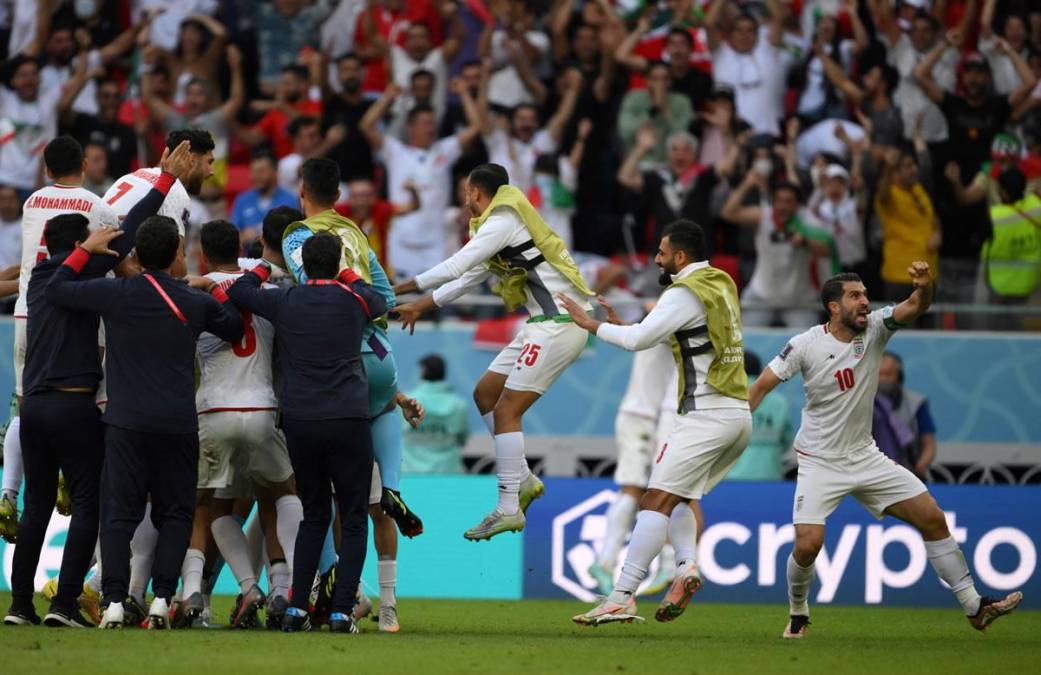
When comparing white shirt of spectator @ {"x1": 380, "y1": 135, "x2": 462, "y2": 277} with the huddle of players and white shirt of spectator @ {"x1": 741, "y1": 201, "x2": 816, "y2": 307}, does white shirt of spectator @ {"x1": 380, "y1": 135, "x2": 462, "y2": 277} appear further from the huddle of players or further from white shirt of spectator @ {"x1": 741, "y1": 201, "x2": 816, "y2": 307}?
the huddle of players

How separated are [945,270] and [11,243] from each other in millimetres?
9593

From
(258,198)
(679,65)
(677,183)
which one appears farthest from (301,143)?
(679,65)

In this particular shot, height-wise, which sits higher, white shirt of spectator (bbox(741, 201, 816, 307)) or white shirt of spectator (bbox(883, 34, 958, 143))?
white shirt of spectator (bbox(883, 34, 958, 143))

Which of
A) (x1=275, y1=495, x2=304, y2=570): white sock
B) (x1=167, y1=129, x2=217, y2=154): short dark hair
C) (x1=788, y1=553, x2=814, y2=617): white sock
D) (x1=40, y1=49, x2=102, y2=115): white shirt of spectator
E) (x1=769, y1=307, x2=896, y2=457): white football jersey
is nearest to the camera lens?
(x1=167, y1=129, x2=217, y2=154): short dark hair

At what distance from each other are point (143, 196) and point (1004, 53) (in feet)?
39.9

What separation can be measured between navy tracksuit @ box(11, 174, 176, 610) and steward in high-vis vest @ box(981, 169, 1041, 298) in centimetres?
981

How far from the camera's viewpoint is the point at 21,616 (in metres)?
10.1

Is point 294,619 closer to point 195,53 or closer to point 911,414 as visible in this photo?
point 911,414

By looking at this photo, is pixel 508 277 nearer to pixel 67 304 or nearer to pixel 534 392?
pixel 534 392

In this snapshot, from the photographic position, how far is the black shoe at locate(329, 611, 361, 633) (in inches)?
391

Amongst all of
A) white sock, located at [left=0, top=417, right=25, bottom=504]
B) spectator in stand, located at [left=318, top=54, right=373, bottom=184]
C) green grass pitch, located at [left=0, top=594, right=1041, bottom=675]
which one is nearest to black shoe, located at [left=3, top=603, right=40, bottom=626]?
green grass pitch, located at [left=0, top=594, right=1041, bottom=675]

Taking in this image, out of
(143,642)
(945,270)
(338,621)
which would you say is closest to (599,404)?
(945,270)

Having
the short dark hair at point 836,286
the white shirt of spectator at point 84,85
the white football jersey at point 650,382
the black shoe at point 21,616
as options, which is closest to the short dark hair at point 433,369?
the white football jersey at point 650,382

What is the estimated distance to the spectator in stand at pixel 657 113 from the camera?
59.0 feet
